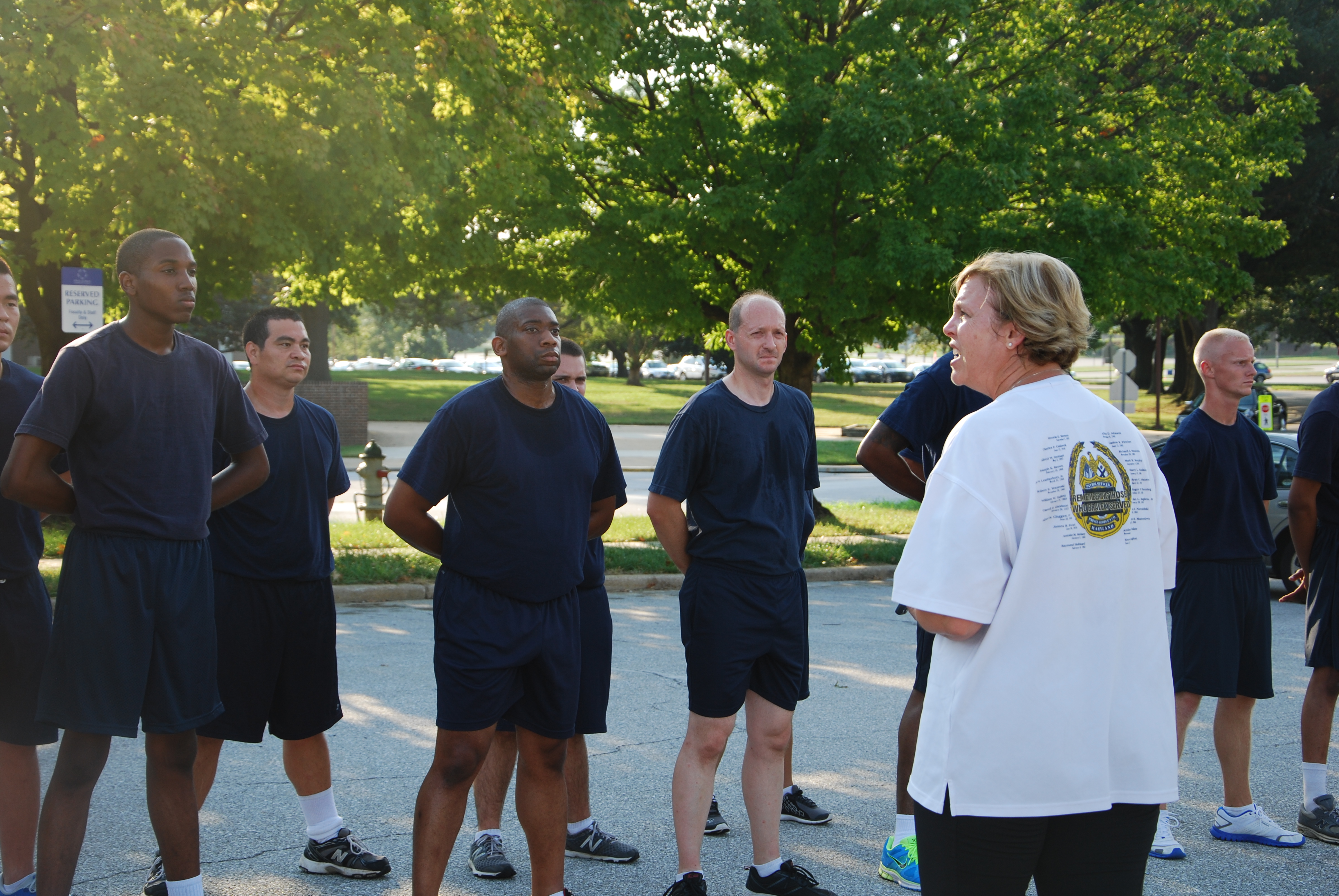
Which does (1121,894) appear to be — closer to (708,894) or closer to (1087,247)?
(708,894)

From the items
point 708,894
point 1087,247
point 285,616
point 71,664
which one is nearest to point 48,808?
point 71,664

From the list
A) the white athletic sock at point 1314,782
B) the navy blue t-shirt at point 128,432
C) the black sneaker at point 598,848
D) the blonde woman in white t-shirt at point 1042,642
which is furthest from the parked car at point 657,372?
the blonde woman in white t-shirt at point 1042,642

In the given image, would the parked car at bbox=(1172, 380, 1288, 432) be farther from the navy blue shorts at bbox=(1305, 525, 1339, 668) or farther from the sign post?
the sign post

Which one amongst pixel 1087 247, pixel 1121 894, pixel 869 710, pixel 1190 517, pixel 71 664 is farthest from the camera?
pixel 1087 247

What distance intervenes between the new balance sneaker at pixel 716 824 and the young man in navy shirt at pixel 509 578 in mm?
1198

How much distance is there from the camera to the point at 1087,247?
12922 millimetres

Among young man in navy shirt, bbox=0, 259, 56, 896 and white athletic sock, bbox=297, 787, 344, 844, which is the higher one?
young man in navy shirt, bbox=0, 259, 56, 896

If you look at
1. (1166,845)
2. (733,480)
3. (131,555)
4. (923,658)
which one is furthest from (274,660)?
(1166,845)

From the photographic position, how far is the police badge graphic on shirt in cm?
226

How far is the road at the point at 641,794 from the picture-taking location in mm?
4285

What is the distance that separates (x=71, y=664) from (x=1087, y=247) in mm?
12070

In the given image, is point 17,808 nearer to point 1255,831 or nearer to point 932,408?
point 932,408

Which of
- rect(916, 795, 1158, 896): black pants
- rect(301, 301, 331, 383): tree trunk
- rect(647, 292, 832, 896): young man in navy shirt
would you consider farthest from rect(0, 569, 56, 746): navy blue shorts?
rect(301, 301, 331, 383): tree trunk

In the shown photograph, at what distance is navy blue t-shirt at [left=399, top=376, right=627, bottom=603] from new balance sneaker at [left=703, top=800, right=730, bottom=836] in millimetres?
1698
